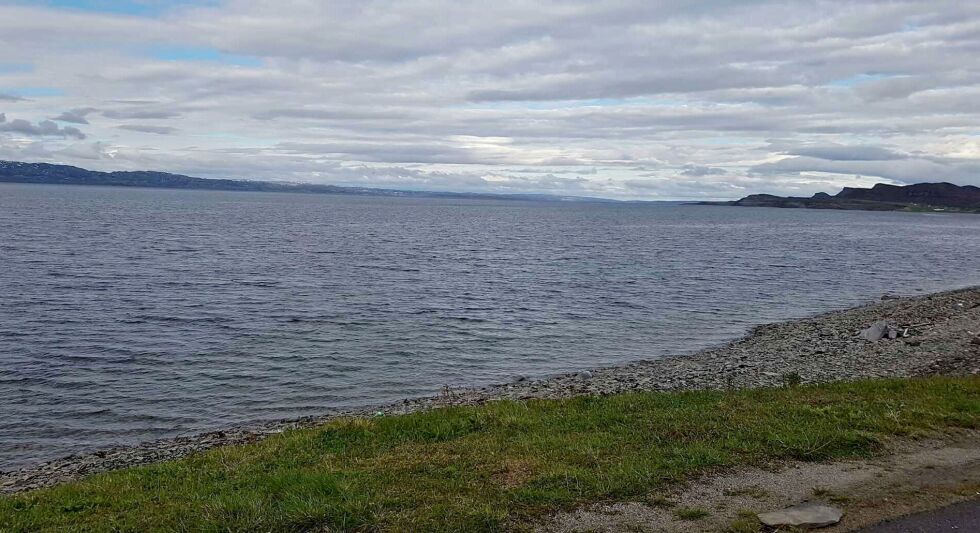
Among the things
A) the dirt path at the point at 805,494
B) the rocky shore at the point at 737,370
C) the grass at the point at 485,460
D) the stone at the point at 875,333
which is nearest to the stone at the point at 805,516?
the dirt path at the point at 805,494

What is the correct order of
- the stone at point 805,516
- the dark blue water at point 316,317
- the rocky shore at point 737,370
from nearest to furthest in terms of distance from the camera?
the stone at point 805,516
the rocky shore at point 737,370
the dark blue water at point 316,317

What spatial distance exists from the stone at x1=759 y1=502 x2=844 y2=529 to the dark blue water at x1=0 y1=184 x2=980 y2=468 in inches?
659

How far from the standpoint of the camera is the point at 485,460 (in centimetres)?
1179

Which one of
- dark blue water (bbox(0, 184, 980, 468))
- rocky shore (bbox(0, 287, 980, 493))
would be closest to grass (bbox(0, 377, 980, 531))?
rocky shore (bbox(0, 287, 980, 493))

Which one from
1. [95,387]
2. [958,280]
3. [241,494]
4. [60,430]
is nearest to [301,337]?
[95,387]

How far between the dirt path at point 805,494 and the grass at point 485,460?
0.40 m

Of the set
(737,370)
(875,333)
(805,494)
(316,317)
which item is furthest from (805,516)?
(316,317)

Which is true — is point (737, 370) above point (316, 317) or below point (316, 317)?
above

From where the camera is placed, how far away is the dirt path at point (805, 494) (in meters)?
9.34

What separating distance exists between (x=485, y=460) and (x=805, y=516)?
4.78 m

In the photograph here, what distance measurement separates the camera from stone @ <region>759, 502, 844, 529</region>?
920cm

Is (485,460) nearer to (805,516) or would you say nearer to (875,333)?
(805,516)

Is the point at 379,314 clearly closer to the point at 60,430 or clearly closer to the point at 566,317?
the point at 566,317

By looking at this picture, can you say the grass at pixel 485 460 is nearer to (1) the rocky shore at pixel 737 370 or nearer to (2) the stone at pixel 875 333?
(1) the rocky shore at pixel 737 370
